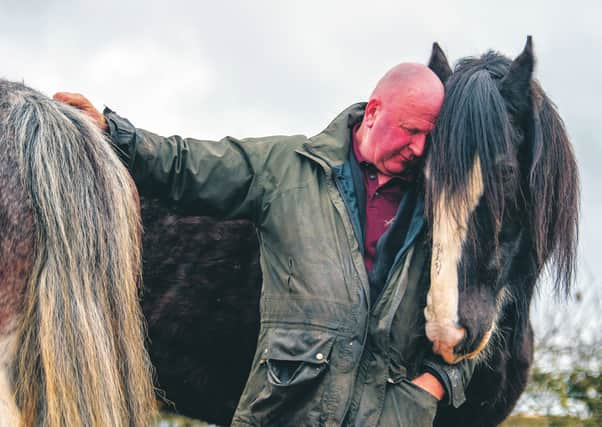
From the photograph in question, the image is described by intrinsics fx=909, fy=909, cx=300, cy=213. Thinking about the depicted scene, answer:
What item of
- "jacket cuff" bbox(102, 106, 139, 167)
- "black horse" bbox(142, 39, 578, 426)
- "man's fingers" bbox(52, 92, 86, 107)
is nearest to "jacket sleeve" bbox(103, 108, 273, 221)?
"jacket cuff" bbox(102, 106, 139, 167)

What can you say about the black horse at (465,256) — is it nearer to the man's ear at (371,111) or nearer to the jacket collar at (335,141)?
the man's ear at (371,111)

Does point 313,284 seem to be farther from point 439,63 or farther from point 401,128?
point 439,63

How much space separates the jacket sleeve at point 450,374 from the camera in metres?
3.42

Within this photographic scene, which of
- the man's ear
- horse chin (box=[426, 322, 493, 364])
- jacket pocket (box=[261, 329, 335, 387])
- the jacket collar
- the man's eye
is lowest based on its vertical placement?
jacket pocket (box=[261, 329, 335, 387])

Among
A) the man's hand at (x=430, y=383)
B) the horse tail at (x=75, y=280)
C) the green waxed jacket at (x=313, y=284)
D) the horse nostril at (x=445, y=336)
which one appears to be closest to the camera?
the horse tail at (x=75, y=280)

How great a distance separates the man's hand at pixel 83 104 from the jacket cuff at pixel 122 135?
1.3 inches

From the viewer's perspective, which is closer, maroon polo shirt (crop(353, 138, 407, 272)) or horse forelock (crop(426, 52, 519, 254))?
horse forelock (crop(426, 52, 519, 254))

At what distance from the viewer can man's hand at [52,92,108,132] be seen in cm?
307

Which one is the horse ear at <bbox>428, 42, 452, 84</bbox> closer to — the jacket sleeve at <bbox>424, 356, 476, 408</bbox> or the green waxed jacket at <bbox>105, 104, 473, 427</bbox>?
the green waxed jacket at <bbox>105, 104, 473, 427</bbox>

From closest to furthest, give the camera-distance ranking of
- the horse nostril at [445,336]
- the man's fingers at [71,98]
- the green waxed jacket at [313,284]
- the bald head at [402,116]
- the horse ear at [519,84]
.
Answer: the man's fingers at [71,98], the horse nostril at [445,336], the green waxed jacket at [313,284], the bald head at [402,116], the horse ear at [519,84]

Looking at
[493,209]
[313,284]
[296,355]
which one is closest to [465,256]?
[493,209]

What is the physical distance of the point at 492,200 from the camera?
11.1ft

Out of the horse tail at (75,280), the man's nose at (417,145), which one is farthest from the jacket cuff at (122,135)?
the man's nose at (417,145)

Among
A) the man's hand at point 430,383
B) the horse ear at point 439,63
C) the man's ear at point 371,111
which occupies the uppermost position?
the horse ear at point 439,63
